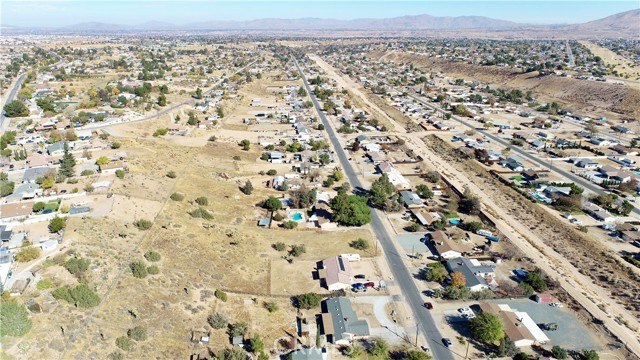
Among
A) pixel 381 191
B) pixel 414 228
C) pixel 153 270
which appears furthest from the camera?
pixel 381 191

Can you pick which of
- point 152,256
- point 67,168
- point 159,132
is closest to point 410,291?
point 152,256

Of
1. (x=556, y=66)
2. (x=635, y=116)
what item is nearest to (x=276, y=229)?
(x=635, y=116)

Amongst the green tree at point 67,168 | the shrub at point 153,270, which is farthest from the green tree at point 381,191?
the green tree at point 67,168

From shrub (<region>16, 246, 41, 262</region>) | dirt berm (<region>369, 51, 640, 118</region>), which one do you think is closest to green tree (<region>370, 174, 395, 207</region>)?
shrub (<region>16, 246, 41, 262</region>)

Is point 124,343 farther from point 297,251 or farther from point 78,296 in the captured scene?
point 297,251

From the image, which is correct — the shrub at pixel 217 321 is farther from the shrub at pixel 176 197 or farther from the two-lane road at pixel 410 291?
the shrub at pixel 176 197

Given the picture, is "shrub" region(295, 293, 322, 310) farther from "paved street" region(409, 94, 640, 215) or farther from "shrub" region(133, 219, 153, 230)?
"paved street" region(409, 94, 640, 215)
